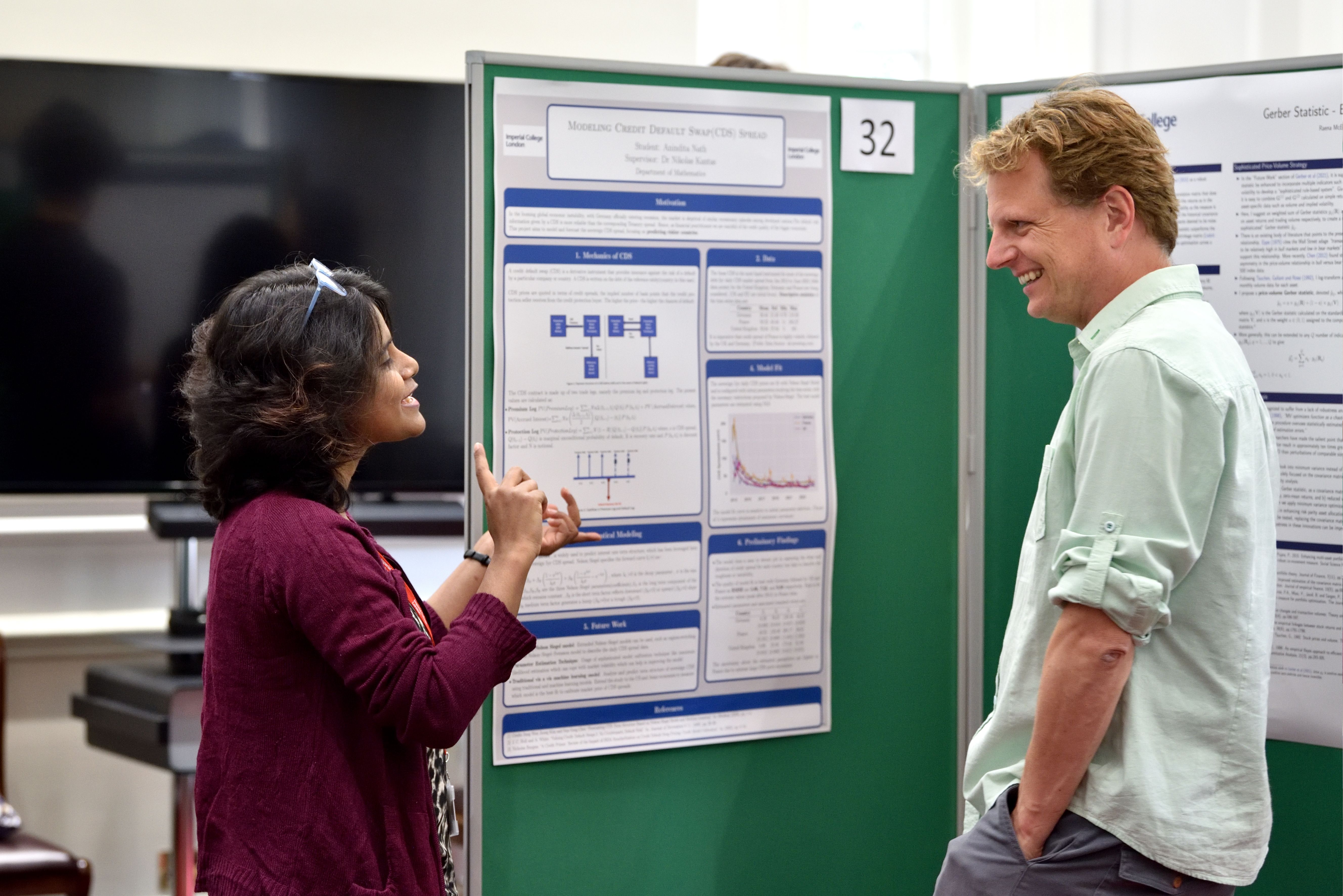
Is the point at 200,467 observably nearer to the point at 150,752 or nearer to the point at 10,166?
the point at 150,752

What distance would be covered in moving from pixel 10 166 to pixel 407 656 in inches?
81.7

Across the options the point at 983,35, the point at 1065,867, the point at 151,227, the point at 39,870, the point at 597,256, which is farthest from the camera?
the point at 983,35

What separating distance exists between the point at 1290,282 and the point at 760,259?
0.86 metres

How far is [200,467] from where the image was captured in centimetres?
131

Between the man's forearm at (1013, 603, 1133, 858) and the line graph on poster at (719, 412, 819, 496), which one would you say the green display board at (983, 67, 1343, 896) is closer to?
the line graph on poster at (719, 412, 819, 496)

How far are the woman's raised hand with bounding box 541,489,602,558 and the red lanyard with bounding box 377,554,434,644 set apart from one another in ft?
0.93

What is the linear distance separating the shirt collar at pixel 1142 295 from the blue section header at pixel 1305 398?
66 centimetres

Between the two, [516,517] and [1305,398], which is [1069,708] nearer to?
[516,517]

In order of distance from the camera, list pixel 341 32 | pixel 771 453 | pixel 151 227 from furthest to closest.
A: pixel 341 32 < pixel 151 227 < pixel 771 453

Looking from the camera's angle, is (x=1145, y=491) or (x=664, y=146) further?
(x=664, y=146)

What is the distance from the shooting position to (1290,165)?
6.29ft

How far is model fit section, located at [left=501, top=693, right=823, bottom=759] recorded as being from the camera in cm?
193

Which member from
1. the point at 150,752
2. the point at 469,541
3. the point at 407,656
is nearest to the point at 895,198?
the point at 469,541

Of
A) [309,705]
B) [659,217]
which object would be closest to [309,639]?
[309,705]
